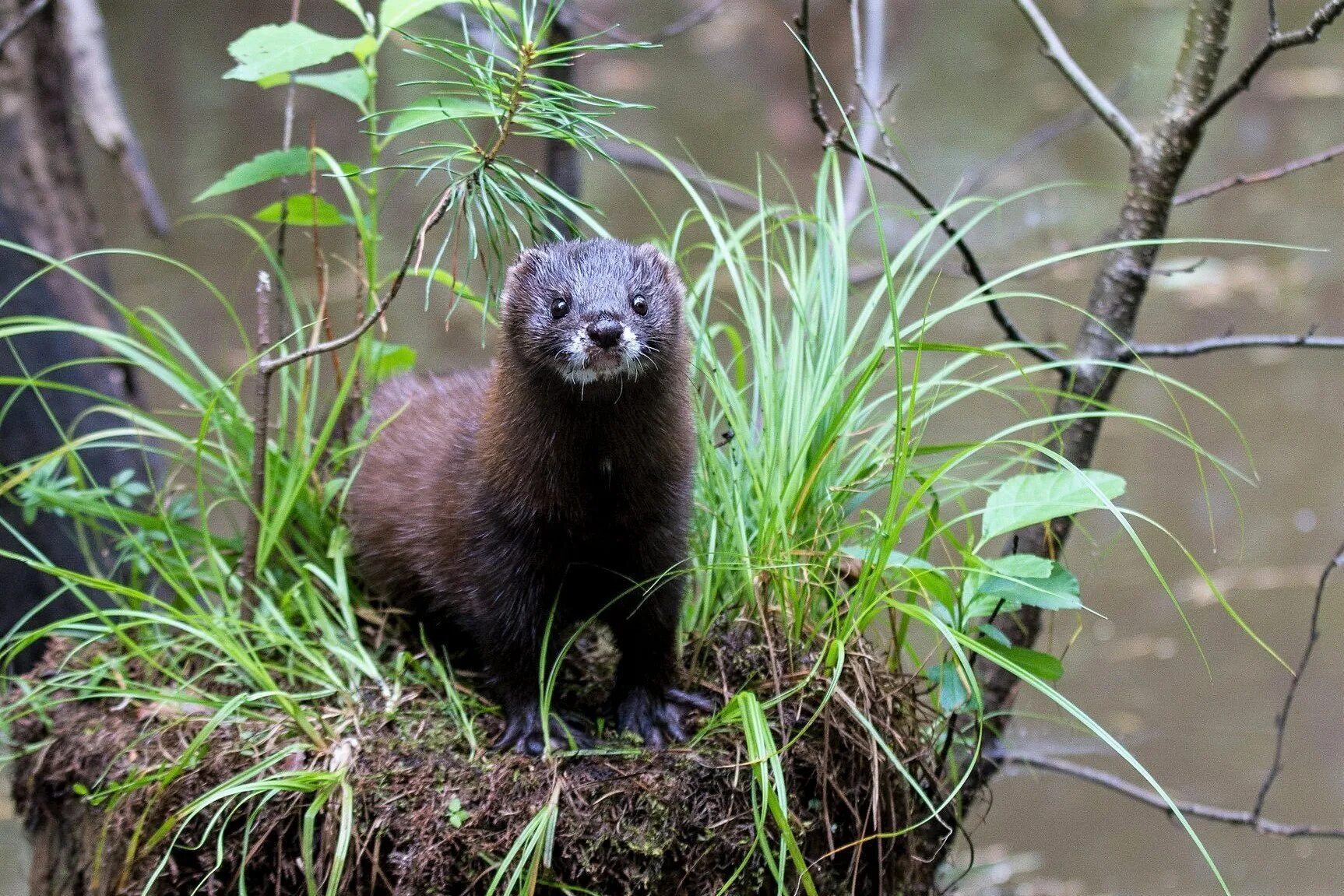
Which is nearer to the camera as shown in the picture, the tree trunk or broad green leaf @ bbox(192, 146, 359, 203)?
broad green leaf @ bbox(192, 146, 359, 203)

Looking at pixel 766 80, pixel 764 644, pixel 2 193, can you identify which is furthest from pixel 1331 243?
pixel 2 193

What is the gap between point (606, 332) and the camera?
7.50ft

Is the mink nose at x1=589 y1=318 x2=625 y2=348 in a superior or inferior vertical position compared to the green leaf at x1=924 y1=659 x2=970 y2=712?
superior

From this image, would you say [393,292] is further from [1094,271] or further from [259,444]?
[1094,271]

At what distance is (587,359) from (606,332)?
0.07 metres

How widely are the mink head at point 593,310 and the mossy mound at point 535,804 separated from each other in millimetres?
732

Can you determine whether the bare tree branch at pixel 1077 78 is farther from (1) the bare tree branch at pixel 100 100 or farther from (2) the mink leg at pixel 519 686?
(1) the bare tree branch at pixel 100 100

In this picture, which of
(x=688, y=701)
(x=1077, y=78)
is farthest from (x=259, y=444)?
(x=1077, y=78)

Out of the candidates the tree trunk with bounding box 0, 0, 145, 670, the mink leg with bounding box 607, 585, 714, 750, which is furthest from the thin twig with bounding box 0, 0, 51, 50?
the mink leg with bounding box 607, 585, 714, 750

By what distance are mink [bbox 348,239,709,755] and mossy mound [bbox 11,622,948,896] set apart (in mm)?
147

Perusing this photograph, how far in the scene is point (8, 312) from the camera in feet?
12.9

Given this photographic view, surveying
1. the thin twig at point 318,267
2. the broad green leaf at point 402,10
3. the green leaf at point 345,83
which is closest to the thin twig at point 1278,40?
the broad green leaf at point 402,10

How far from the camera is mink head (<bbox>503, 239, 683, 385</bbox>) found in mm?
2318

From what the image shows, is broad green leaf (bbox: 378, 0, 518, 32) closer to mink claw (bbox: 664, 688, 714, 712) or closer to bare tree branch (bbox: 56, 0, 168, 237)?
bare tree branch (bbox: 56, 0, 168, 237)
